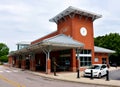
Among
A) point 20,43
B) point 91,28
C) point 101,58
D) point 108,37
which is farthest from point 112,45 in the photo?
point 20,43

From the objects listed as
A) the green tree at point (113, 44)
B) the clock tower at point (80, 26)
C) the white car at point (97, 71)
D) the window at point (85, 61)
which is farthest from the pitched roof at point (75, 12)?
the green tree at point (113, 44)

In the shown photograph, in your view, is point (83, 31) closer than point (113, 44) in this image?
Yes

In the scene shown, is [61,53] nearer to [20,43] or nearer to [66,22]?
[66,22]

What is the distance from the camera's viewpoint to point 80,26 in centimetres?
3638

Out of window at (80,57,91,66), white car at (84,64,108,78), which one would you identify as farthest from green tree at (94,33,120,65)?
white car at (84,64,108,78)

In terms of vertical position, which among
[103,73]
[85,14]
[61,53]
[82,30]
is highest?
[85,14]

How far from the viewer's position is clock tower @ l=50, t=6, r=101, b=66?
3531cm

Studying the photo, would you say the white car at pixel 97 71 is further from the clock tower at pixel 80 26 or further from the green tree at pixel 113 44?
the green tree at pixel 113 44

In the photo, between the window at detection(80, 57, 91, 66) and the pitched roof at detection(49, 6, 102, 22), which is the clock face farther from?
the window at detection(80, 57, 91, 66)

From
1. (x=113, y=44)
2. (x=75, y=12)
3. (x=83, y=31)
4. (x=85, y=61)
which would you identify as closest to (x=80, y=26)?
(x=83, y=31)

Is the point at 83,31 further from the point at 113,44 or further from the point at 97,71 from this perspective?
the point at 113,44

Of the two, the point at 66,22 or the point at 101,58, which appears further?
the point at 101,58

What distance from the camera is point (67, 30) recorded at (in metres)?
36.8

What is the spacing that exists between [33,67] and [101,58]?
14359 millimetres
